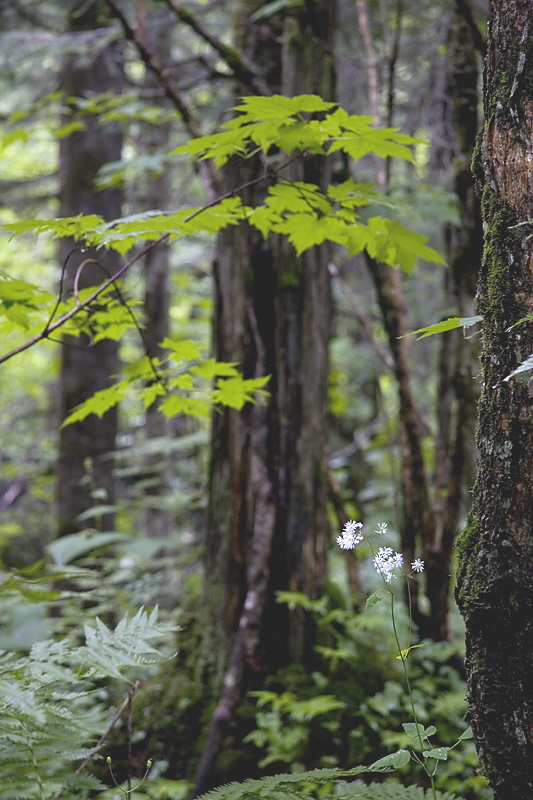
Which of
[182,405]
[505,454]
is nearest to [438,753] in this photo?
[505,454]

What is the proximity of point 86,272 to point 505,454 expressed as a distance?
5659 millimetres

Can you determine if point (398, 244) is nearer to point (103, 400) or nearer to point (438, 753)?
point (103, 400)

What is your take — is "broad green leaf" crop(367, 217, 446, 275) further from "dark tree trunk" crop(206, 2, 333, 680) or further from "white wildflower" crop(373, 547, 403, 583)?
"dark tree trunk" crop(206, 2, 333, 680)

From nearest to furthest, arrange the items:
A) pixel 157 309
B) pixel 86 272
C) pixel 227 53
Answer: pixel 227 53 → pixel 86 272 → pixel 157 309

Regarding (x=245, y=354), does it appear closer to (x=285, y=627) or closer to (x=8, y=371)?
(x=285, y=627)

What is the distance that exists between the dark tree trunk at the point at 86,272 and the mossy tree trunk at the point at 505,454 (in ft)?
Result: 16.9

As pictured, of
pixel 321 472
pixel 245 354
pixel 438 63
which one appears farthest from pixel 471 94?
pixel 438 63

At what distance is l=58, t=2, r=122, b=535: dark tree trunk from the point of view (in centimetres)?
628

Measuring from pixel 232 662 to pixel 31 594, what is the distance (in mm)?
1394

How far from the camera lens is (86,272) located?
628 cm

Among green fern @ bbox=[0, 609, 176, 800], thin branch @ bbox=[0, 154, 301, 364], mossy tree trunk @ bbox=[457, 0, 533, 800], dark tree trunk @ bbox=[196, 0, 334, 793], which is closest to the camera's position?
mossy tree trunk @ bbox=[457, 0, 533, 800]

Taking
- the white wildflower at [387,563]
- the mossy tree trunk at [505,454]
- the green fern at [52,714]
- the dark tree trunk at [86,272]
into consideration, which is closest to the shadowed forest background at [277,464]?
the green fern at [52,714]

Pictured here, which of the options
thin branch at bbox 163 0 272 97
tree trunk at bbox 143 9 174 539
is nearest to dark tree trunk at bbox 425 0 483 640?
thin branch at bbox 163 0 272 97

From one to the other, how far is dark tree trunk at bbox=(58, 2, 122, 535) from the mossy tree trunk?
5161mm
